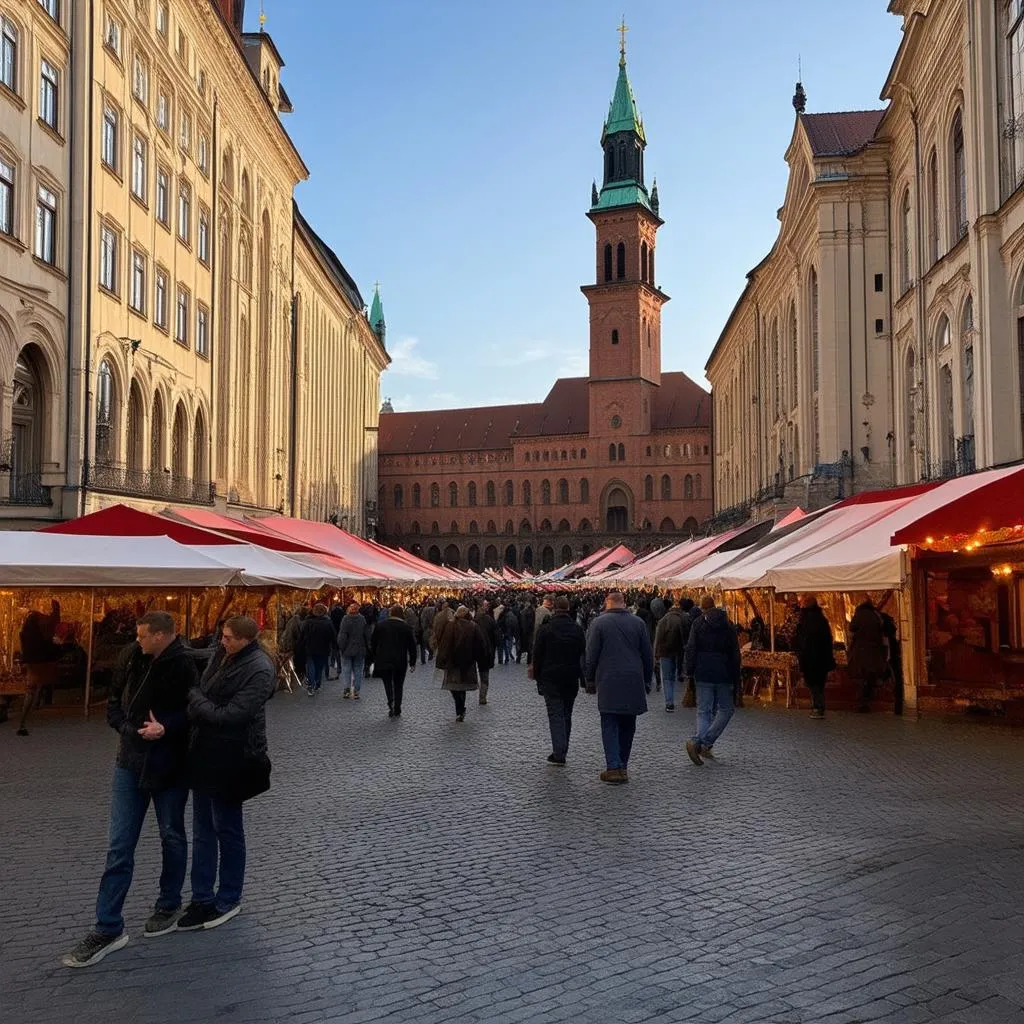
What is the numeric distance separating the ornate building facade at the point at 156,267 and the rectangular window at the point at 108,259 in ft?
0.18

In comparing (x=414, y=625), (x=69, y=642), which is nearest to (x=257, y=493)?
(x=414, y=625)

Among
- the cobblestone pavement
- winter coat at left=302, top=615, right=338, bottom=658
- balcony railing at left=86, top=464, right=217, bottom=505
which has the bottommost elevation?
the cobblestone pavement

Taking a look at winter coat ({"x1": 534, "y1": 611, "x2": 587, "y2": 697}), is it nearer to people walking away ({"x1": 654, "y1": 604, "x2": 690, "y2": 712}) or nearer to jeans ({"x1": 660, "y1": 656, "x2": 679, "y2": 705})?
people walking away ({"x1": 654, "y1": 604, "x2": 690, "y2": 712})

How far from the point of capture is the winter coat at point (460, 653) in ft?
52.2

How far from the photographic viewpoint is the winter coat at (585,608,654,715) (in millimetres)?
10570

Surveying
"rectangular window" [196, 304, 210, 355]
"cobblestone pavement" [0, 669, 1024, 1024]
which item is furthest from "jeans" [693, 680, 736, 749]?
"rectangular window" [196, 304, 210, 355]

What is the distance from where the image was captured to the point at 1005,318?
21.8m

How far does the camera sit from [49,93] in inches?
949

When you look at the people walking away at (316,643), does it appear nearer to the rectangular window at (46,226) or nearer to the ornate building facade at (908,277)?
the rectangular window at (46,226)

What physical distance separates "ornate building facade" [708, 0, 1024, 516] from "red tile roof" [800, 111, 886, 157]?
0.09 meters

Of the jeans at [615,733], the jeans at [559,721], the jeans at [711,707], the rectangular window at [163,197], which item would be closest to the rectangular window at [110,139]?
the rectangular window at [163,197]

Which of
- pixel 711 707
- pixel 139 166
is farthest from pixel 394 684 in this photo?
pixel 139 166

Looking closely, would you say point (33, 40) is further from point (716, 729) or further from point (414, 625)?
point (716, 729)

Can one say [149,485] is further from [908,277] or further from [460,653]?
[908,277]
